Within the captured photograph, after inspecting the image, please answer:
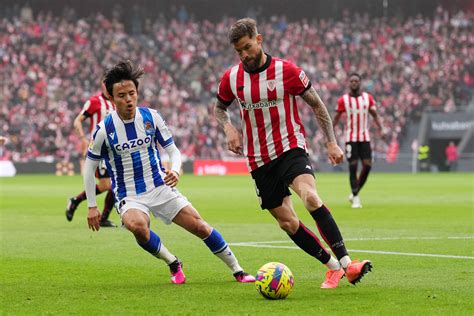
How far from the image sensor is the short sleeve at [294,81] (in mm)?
8211

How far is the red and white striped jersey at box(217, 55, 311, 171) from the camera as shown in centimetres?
826

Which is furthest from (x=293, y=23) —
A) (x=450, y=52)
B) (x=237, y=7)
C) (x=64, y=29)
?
(x=64, y=29)

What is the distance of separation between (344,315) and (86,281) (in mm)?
2935

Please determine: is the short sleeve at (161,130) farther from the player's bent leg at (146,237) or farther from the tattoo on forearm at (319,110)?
the tattoo on forearm at (319,110)

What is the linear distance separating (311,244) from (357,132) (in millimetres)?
11474

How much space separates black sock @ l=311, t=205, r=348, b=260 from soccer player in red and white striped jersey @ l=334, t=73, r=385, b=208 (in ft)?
37.4

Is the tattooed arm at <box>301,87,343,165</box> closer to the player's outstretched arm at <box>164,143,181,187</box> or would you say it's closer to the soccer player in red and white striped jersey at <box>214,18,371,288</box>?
the soccer player in red and white striped jersey at <box>214,18,371,288</box>

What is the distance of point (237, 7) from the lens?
52781mm

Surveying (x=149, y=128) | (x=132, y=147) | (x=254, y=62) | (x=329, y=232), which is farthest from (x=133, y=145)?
(x=329, y=232)

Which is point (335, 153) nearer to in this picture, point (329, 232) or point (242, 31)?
point (329, 232)

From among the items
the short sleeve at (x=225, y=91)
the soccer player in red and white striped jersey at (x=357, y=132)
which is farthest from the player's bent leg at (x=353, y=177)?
the short sleeve at (x=225, y=91)

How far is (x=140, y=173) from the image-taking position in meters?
8.55

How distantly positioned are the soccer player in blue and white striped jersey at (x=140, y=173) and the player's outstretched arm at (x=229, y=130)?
1.51 ft

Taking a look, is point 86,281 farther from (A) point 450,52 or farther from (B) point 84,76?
(A) point 450,52
